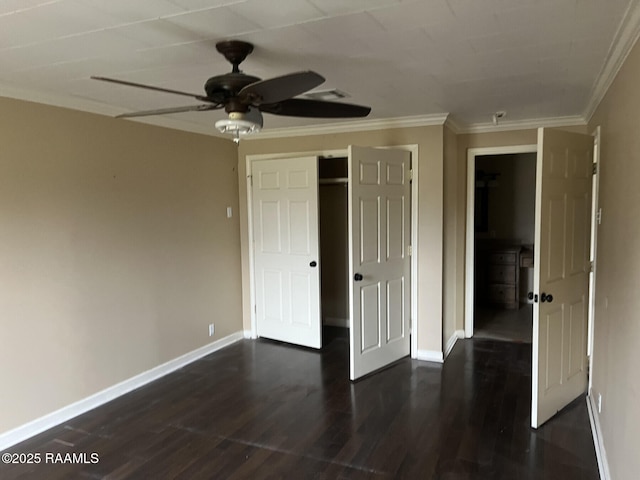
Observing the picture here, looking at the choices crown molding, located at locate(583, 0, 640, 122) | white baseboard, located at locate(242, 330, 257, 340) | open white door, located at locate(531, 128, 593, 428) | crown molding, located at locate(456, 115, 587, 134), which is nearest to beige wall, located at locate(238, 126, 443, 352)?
crown molding, located at locate(456, 115, 587, 134)

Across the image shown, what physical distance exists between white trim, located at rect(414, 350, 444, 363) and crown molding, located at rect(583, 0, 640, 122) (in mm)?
2507

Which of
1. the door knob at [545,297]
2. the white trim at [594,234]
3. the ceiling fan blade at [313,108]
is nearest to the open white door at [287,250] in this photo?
the ceiling fan blade at [313,108]

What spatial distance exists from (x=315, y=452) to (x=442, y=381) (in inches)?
59.2

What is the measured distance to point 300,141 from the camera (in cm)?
470

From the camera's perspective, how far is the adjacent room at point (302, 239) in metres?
2.04

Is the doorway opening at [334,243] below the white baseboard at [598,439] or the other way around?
the other way around

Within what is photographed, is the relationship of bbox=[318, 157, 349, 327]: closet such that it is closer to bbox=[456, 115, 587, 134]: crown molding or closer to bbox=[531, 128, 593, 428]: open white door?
bbox=[456, 115, 587, 134]: crown molding

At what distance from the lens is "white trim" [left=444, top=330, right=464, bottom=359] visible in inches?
173

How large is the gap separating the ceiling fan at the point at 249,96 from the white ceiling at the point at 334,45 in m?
0.20

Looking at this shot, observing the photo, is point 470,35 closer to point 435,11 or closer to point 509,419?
point 435,11

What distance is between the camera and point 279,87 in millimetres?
1779

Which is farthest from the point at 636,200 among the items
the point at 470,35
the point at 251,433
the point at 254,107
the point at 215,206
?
the point at 215,206

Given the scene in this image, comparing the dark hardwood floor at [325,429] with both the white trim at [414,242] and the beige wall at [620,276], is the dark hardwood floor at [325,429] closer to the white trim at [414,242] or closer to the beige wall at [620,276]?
the white trim at [414,242]

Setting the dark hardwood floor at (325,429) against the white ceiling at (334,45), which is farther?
the dark hardwood floor at (325,429)
